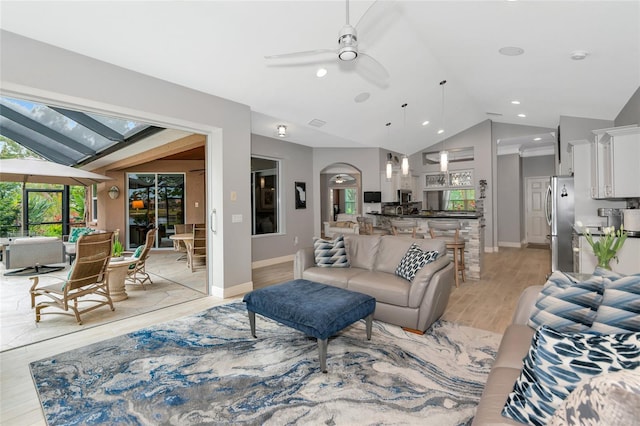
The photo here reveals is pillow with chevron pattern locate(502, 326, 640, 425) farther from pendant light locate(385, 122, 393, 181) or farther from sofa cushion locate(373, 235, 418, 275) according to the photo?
pendant light locate(385, 122, 393, 181)

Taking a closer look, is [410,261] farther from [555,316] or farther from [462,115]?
[462,115]

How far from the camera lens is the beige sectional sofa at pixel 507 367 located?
1261 millimetres

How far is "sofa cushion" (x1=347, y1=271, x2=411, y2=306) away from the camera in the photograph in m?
3.20

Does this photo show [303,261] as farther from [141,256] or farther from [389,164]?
Answer: [389,164]

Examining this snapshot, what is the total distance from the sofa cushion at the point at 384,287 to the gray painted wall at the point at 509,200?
23.8 feet

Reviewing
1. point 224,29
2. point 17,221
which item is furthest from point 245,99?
point 17,221

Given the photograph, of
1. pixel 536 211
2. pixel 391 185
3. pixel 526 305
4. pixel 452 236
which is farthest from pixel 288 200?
pixel 536 211

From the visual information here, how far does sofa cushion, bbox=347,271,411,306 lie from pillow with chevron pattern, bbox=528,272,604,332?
1286 mm

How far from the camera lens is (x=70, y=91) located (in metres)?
3.06

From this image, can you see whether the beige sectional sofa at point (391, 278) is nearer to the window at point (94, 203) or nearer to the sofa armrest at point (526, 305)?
the sofa armrest at point (526, 305)

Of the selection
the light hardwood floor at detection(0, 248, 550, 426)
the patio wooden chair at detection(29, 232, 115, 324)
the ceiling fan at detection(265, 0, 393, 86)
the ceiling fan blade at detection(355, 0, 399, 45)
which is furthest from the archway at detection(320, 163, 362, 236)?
the patio wooden chair at detection(29, 232, 115, 324)

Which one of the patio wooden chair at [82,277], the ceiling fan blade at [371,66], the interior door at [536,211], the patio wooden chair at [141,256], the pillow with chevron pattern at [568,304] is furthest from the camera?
the interior door at [536,211]

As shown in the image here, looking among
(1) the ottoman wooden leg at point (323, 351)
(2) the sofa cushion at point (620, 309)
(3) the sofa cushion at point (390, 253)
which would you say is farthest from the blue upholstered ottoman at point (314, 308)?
(2) the sofa cushion at point (620, 309)

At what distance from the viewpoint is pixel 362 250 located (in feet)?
13.6
